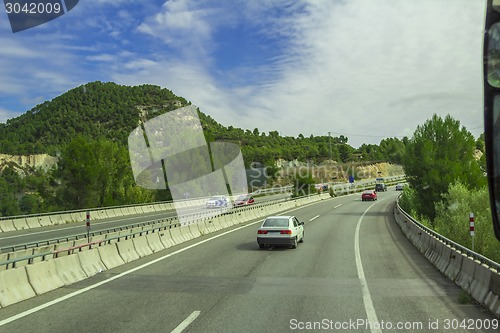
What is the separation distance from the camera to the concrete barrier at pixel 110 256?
13586mm

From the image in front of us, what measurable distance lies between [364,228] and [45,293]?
21.0 m

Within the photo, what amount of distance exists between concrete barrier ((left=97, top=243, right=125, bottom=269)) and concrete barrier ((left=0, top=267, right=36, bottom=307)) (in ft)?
12.1

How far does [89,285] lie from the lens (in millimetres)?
11047

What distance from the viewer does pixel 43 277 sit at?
1047 cm

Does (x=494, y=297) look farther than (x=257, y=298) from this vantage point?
No

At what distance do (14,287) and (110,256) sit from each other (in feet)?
15.6

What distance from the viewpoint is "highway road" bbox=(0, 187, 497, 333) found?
7.52m

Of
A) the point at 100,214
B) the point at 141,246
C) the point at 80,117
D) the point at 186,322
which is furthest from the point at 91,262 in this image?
the point at 80,117

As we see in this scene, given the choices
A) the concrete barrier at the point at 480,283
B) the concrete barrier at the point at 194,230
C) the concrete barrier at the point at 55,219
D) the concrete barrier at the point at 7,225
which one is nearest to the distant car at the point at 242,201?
the concrete barrier at the point at 55,219

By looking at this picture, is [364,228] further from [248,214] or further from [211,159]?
[211,159]

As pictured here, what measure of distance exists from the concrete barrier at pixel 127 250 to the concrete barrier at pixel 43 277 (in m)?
3.88

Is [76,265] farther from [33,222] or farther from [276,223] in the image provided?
[33,222]

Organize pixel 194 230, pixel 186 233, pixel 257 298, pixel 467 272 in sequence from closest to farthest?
pixel 257 298 → pixel 467 272 → pixel 186 233 → pixel 194 230

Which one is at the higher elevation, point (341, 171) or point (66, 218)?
point (341, 171)
